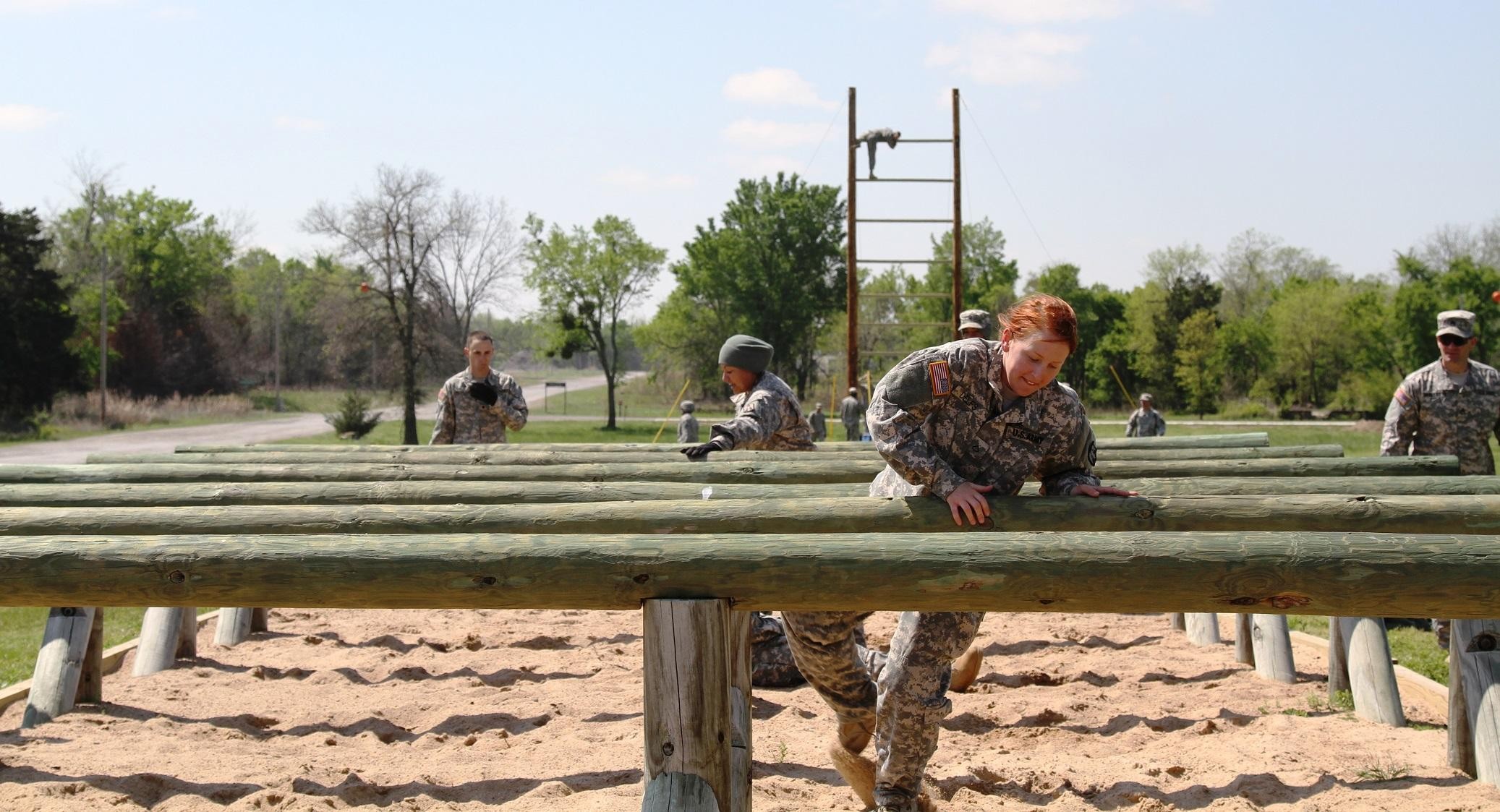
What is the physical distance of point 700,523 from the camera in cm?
406

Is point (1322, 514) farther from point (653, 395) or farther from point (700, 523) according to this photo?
point (653, 395)

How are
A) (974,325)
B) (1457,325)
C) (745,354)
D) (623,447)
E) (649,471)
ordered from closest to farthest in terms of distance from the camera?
(649,471), (745,354), (623,447), (1457,325), (974,325)

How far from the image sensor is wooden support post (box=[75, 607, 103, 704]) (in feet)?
19.7

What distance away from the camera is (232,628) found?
7.87m

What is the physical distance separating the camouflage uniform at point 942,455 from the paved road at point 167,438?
19.2 m

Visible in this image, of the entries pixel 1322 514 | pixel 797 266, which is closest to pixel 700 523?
pixel 1322 514

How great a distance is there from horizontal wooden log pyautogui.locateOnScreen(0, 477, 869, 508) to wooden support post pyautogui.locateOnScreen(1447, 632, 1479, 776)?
2.48m

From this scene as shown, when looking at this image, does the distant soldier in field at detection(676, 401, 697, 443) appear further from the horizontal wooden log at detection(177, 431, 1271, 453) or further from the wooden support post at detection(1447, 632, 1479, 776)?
the wooden support post at detection(1447, 632, 1479, 776)

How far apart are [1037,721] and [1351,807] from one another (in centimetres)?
163

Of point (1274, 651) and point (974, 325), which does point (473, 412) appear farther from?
point (1274, 651)

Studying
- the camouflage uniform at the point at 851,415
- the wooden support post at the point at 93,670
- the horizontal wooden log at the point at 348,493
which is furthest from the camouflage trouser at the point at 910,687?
the camouflage uniform at the point at 851,415

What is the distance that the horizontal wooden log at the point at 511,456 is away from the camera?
6777 millimetres

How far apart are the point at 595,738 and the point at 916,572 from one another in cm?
255

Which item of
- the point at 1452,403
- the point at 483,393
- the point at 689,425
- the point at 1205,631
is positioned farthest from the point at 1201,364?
the point at 483,393
